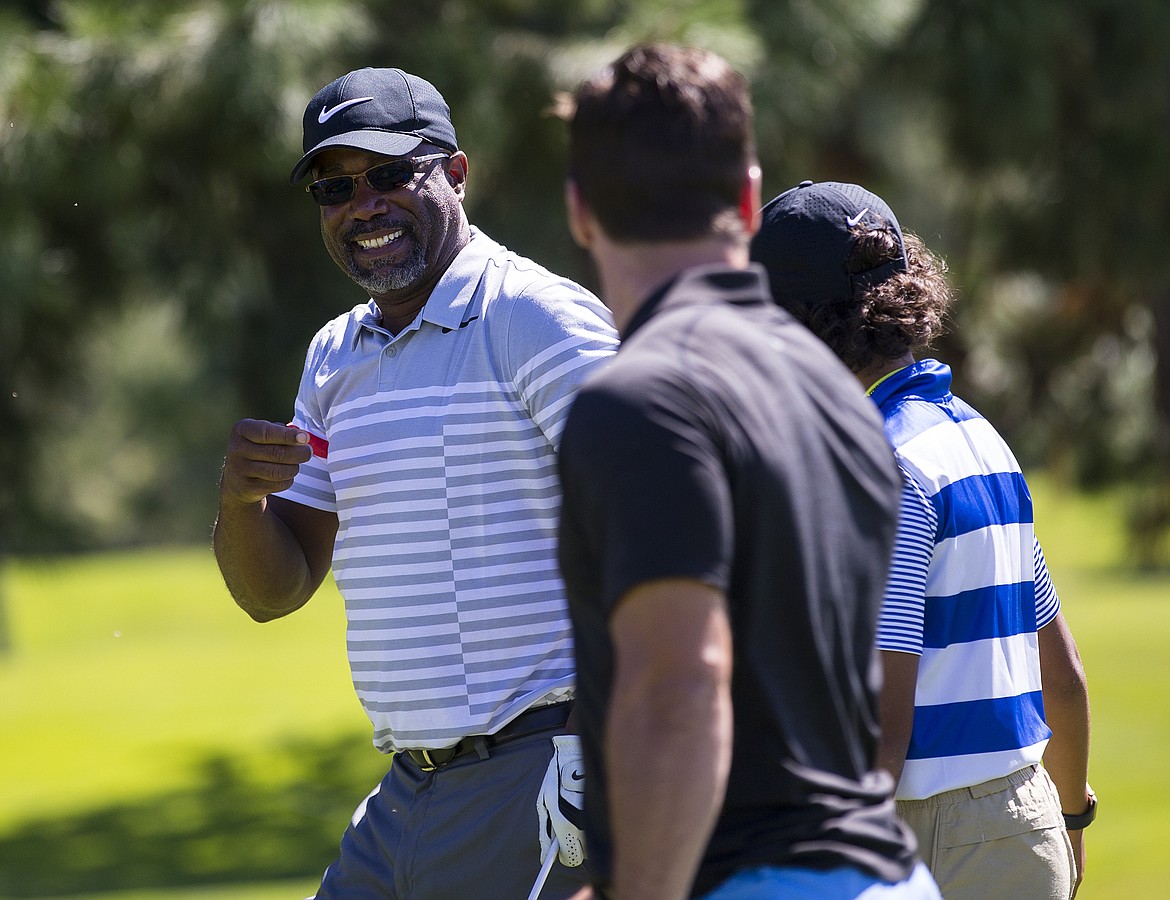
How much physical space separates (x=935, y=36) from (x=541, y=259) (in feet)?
7.70

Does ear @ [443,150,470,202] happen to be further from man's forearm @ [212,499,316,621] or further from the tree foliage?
the tree foliage

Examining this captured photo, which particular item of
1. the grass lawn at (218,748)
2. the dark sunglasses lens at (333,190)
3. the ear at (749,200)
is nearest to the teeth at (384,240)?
the dark sunglasses lens at (333,190)

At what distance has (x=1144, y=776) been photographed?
1018cm

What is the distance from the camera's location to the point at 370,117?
2910 mm

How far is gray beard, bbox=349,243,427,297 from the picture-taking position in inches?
115

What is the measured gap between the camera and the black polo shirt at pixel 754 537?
158cm

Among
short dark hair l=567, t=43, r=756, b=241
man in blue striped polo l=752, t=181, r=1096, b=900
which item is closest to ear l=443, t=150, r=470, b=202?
man in blue striped polo l=752, t=181, r=1096, b=900

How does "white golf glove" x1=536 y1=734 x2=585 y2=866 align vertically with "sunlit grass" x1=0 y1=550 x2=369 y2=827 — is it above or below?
above

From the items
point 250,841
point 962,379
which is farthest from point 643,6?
point 250,841

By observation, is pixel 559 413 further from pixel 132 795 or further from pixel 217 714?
pixel 217 714

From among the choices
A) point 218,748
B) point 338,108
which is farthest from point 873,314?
point 218,748

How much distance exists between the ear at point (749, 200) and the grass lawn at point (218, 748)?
606cm

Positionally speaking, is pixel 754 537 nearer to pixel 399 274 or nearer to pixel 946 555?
pixel 946 555

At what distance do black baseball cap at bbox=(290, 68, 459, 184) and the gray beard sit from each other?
19 cm
